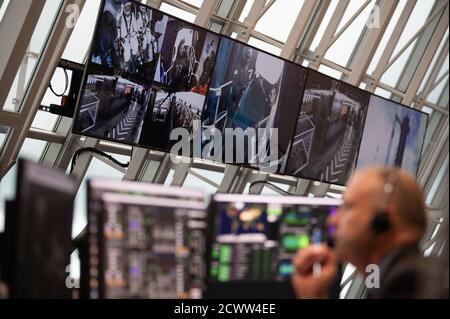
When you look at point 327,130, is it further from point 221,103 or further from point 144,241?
point 144,241

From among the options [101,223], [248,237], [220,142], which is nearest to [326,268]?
[248,237]

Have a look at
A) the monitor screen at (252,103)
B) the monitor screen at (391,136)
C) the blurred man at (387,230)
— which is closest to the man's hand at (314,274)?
the blurred man at (387,230)

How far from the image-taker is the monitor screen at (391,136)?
295 inches

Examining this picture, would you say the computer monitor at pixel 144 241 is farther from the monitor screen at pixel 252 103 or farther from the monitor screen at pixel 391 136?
the monitor screen at pixel 391 136

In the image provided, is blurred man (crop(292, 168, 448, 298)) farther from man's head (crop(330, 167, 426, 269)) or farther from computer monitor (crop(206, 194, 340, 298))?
computer monitor (crop(206, 194, 340, 298))

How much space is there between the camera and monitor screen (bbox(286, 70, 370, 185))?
666 cm

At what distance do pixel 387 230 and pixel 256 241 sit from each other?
522 millimetres

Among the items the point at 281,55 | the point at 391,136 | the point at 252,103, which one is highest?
the point at 281,55

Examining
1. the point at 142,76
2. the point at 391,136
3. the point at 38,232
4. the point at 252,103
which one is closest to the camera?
the point at 38,232

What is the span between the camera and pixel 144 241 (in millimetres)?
1823

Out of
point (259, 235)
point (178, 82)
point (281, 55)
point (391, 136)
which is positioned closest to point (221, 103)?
point (178, 82)

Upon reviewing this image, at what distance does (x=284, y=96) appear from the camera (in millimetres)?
6410

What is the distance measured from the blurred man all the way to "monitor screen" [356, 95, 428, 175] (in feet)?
19.0
